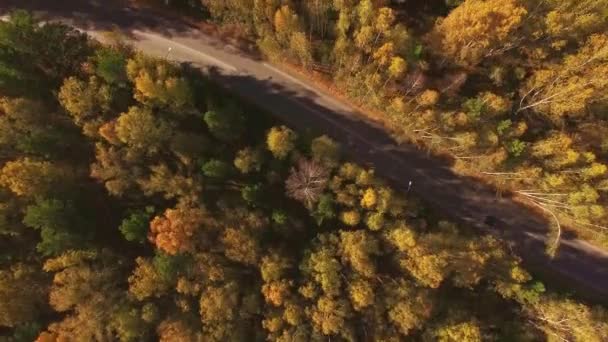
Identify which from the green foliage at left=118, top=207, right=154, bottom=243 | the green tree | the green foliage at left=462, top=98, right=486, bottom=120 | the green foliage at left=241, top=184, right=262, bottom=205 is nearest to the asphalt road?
the green tree

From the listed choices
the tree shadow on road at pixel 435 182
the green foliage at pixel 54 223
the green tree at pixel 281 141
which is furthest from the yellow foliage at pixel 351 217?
the green foliage at pixel 54 223

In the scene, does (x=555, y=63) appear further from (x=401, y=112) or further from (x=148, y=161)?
(x=148, y=161)

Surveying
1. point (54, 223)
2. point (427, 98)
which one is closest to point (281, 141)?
point (427, 98)

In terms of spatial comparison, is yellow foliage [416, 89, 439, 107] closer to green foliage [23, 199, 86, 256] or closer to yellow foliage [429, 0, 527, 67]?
yellow foliage [429, 0, 527, 67]

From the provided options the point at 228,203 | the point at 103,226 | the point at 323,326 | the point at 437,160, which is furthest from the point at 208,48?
the point at 323,326

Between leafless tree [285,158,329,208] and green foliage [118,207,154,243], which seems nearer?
green foliage [118,207,154,243]

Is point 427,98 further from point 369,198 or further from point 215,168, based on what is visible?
point 215,168
